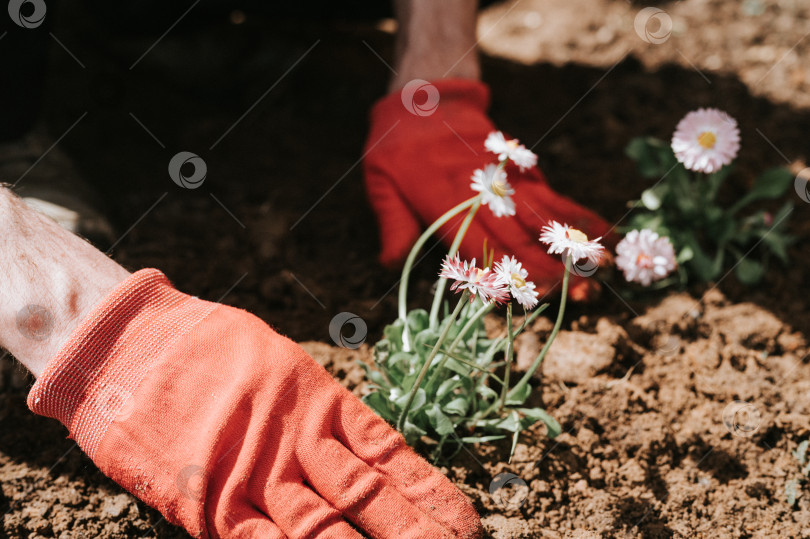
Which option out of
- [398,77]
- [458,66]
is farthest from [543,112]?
[398,77]

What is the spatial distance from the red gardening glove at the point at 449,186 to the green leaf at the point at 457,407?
43 centimetres

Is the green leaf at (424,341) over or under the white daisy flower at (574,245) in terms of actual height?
under

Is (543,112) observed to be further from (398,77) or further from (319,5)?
(319,5)

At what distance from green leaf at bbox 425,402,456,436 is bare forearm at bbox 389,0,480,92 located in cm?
115

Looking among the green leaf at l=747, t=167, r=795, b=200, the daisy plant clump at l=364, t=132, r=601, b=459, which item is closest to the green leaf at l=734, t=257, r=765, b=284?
the green leaf at l=747, t=167, r=795, b=200

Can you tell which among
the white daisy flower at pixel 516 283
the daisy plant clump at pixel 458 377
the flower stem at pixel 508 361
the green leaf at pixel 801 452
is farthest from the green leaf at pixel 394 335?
the green leaf at pixel 801 452

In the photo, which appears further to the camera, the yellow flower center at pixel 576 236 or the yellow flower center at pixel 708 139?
the yellow flower center at pixel 708 139

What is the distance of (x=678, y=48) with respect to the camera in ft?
8.55

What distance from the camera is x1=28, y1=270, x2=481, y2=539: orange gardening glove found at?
111cm

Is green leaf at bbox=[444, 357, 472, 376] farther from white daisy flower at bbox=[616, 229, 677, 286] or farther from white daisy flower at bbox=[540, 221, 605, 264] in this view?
white daisy flower at bbox=[616, 229, 677, 286]

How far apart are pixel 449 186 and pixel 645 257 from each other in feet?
1.79

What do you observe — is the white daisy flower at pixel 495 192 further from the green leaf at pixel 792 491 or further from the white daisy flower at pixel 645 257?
the green leaf at pixel 792 491

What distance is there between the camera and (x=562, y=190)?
2.05 metres

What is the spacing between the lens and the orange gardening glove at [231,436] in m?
1.11
